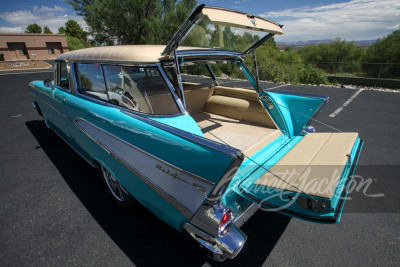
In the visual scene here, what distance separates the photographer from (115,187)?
2562 millimetres

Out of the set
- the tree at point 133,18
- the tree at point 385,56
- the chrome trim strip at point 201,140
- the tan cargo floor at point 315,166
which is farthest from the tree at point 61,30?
the tan cargo floor at point 315,166

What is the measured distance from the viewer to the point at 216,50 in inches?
101

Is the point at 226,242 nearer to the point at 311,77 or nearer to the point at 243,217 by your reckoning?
the point at 243,217

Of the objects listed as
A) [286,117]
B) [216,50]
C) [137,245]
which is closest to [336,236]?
[286,117]

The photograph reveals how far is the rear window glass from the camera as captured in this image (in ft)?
6.96

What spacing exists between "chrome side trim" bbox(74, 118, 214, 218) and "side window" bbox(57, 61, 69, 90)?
1567mm

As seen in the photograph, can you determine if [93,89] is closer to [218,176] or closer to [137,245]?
[137,245]

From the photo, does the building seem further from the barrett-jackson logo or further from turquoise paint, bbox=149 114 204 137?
the barrett-jackson logo

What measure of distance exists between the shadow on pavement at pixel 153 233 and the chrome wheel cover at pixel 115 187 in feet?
0.44

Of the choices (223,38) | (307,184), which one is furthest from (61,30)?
(307,184)

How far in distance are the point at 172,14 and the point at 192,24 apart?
16531 mm

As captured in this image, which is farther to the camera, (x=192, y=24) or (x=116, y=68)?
(x=116, y=68)

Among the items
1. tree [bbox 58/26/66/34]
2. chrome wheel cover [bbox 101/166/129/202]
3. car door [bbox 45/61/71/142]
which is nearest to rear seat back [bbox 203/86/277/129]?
chrome wheel cover [bbox 101/166/129/202]

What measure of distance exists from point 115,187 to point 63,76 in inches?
82.3
